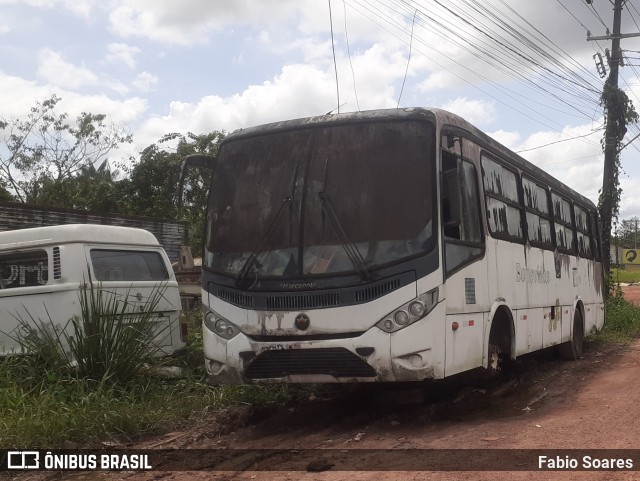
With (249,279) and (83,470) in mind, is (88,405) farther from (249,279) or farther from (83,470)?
(249,279)

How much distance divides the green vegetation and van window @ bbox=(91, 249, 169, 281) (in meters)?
1.26

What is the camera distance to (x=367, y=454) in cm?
578

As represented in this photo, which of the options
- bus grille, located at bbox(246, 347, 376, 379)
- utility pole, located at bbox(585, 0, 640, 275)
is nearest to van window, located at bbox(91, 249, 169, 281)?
bus grille, located at bbox(246, 347, 376, 379)

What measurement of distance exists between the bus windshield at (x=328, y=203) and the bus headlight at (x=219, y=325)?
43 cm

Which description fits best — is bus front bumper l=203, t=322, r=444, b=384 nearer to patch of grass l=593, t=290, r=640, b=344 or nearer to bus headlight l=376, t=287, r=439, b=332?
bus headlight l=376, t=287, r=439, b=332

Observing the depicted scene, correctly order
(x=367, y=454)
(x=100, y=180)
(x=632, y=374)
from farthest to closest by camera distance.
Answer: (x=100, y=180) → (x=632, y=374) → (x=367, y=454)

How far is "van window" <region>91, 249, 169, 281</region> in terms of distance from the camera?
28.1 feet

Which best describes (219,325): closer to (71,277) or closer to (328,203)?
(328,203)

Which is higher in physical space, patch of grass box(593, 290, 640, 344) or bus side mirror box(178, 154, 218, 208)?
bus side mirror box(178, 154, 218, 208)

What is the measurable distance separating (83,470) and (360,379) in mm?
2377

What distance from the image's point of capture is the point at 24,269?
8.52 meters

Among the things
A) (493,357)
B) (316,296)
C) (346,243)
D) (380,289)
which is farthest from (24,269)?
(493,357)

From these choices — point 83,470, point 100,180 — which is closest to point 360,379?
point 83,470

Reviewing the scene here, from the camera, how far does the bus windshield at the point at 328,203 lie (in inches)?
255
